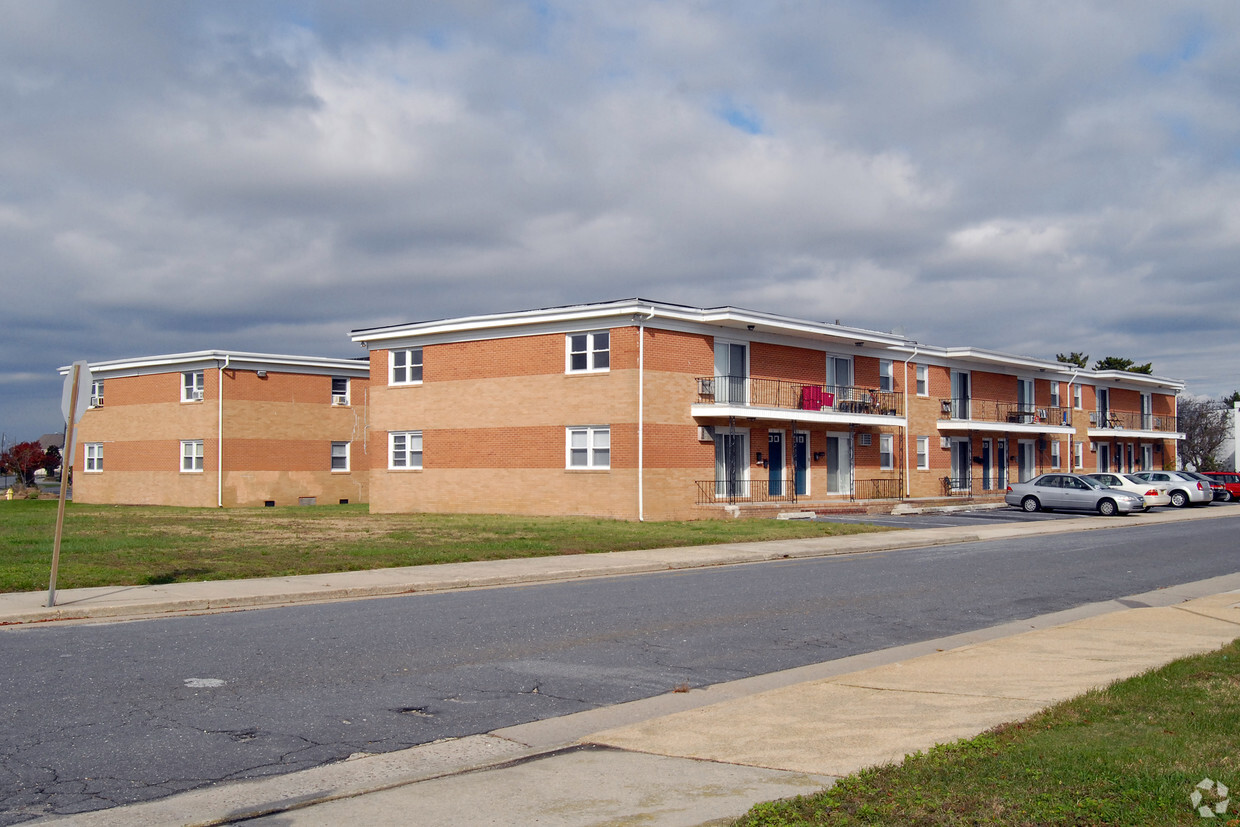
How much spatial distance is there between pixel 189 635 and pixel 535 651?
3.97m

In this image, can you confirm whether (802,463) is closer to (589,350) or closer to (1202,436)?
(589,350)

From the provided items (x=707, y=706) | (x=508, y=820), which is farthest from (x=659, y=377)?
(x=508, y=820)

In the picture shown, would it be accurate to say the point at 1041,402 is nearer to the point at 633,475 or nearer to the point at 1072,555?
the point at 633,475

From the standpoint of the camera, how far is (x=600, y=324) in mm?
33562

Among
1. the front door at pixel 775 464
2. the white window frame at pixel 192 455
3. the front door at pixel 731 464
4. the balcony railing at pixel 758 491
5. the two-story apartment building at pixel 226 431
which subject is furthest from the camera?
the white window frame at pixel 192 455

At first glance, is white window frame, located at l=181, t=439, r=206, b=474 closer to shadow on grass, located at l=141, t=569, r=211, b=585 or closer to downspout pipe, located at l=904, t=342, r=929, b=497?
downspout pipe, located at l=904, t=342, r=929, b=497

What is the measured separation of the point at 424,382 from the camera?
3819 cm

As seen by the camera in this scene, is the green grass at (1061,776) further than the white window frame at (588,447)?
No

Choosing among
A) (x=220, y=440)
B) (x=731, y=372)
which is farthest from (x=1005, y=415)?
(x=220, y=440)

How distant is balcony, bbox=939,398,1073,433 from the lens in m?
46.9

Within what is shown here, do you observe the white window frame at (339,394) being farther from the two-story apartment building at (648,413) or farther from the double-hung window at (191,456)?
the two-story apartment building at (648,413)

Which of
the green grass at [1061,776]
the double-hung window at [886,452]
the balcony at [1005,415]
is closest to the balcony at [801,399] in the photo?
the double-hung window at [886,452]

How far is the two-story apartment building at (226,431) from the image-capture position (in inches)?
1785

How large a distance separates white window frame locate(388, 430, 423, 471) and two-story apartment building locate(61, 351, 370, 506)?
32.7ft
